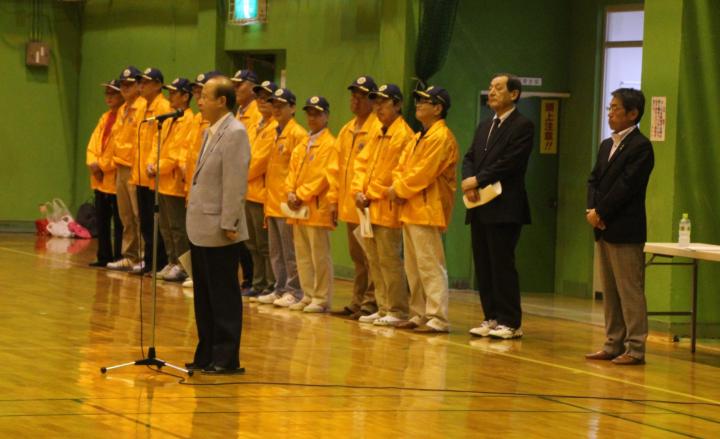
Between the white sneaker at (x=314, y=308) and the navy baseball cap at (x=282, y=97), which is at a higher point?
the navy baseball cap at (x=282, y=97)

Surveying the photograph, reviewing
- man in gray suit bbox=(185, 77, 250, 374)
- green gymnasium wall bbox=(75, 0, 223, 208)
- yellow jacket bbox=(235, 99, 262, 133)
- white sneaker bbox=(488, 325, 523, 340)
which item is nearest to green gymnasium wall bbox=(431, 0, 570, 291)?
yellow jacket bbox=(235, 99, 262, 133)

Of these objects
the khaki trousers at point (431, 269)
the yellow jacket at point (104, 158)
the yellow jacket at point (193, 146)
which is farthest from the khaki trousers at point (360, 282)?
the yellow jacket at point (104, 158)

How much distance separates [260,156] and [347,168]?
1159 mm

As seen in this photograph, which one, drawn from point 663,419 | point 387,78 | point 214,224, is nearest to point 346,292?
point 387,78

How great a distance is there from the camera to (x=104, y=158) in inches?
549

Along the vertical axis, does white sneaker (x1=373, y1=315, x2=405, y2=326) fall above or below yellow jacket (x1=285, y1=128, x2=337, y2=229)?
below

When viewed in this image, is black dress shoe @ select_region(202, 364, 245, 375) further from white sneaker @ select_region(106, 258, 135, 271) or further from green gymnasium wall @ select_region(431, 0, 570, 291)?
white sneaker @ select_region(106, 258, 135, 271)

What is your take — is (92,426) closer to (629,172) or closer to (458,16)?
(629,172)

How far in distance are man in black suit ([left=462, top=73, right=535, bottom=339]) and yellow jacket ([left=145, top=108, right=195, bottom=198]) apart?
383cm

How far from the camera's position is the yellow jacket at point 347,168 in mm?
10578

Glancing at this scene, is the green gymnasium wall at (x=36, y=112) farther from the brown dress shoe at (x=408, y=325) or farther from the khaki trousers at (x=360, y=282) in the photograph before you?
the brown dress shoe at (x=408, y=325)

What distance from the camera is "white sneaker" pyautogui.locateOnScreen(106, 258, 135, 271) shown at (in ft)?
44.6

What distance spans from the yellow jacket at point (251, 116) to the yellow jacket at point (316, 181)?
997mm

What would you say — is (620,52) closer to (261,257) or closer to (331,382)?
(261,257)
